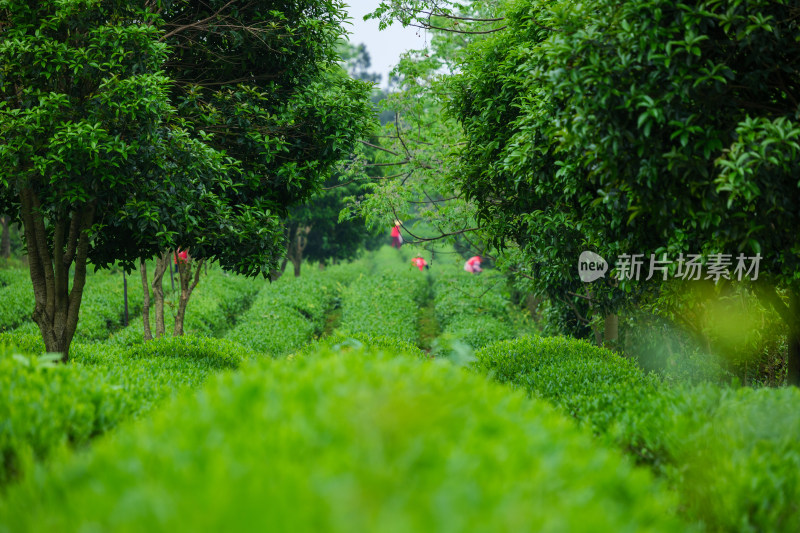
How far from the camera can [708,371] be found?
10.8 m

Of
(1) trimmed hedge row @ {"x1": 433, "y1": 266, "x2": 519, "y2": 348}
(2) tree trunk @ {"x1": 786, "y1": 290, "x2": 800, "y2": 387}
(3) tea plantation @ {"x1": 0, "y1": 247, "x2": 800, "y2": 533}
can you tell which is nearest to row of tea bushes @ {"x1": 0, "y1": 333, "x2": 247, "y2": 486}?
(3) tea plantation @ {"x1": 0, "y1": 247, "x2": 800, "y2": 533}

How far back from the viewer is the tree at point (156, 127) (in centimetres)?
670

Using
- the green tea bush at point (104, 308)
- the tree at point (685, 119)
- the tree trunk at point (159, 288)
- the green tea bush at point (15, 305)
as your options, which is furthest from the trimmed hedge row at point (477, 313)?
the green tea bush at point (15, 305)

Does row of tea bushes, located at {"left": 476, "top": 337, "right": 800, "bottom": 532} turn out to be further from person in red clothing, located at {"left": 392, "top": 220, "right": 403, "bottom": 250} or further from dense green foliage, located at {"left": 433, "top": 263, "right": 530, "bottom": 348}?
dense green foliage, located at {"left": 433, "top": 263, "right": 530, "bottom": 348}

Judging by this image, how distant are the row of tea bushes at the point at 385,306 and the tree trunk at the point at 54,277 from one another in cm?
477

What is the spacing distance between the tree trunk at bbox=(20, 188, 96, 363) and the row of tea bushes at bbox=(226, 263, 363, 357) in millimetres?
5533

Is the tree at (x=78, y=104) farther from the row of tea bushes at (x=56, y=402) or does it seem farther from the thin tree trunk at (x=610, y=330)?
the thin tree trunk at (x=610, y=330)

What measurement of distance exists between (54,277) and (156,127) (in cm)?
287

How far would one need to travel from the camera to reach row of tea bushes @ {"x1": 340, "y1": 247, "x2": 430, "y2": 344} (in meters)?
15.7

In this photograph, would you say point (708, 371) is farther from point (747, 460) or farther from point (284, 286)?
point (284, 286)

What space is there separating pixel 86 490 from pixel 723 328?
1025 centimetres

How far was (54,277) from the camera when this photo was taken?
7945mm

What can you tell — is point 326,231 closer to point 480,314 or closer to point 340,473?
point 480,314

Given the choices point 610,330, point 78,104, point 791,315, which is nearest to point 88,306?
point 78,104
